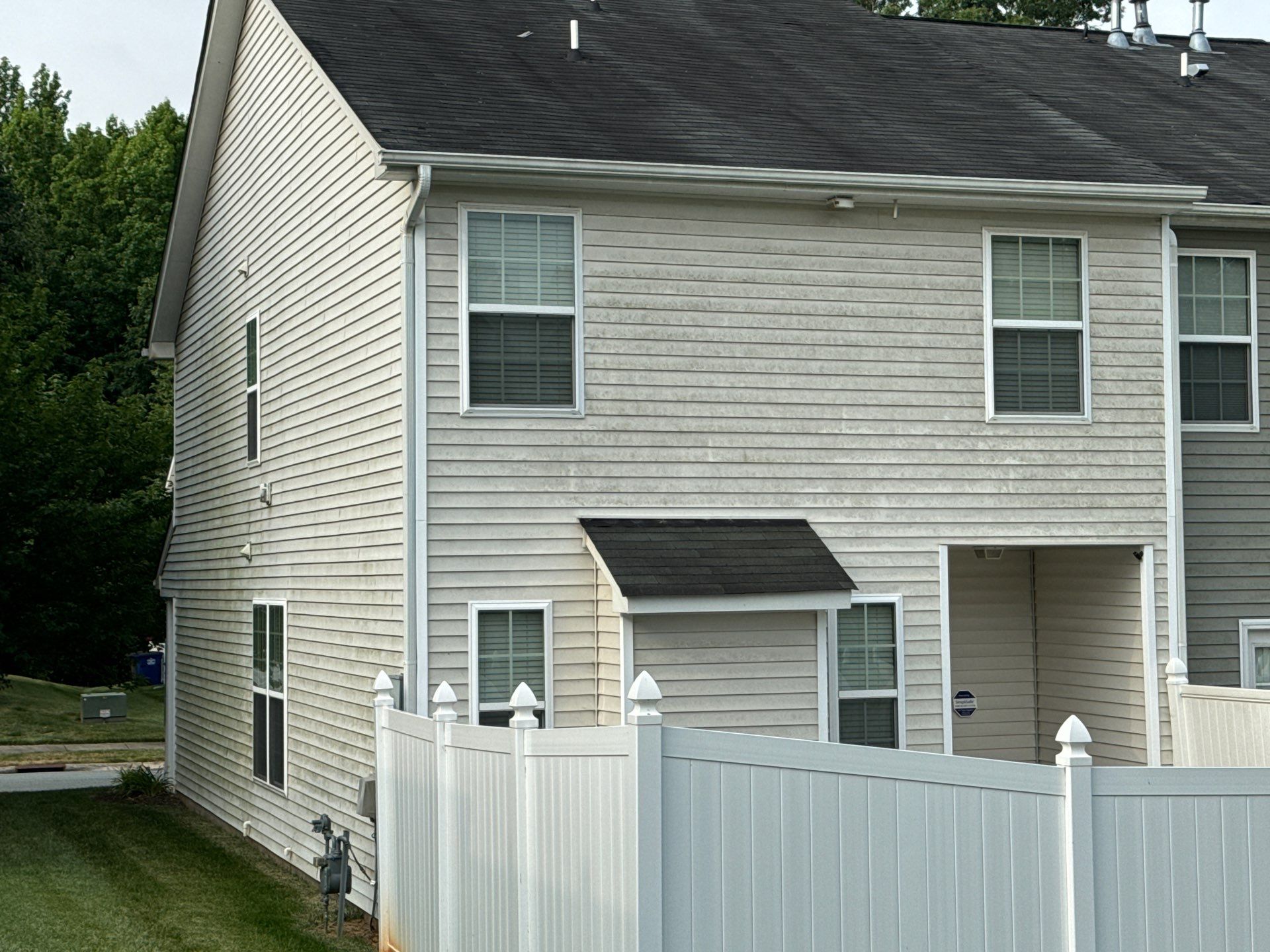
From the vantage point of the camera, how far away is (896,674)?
1184cm

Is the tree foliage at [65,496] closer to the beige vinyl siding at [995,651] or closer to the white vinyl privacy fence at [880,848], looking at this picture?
the beige vinyl siding at [995,651]

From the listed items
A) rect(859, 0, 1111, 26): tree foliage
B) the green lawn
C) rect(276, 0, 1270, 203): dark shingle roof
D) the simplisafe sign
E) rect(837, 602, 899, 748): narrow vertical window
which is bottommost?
the green lawn

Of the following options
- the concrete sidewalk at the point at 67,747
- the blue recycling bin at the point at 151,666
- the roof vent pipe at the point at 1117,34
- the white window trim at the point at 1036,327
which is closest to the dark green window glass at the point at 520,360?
the white window trim at the point at 1036,327

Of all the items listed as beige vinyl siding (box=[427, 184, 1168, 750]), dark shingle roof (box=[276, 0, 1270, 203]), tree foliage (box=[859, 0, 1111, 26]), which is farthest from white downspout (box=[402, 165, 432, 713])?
tree foliage (box=[859, 0, 1111, 26])

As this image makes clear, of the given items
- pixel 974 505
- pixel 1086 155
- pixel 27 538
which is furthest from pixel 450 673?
pixel 27 538

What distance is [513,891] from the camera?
24.4 feet

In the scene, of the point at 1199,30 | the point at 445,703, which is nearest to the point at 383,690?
the point at 445,703

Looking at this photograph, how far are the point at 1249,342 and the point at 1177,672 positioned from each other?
319cm

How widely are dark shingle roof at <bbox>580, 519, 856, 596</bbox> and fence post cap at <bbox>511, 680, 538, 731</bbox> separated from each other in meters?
2.83

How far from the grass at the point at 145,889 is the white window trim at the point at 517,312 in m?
3.77

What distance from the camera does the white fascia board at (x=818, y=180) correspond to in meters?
10.5

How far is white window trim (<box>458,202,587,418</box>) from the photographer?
35.7 feet

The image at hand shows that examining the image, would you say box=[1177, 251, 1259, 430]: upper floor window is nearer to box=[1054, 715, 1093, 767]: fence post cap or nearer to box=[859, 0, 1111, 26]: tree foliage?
box=[1054, 715, 1093, 767]: fence post cap

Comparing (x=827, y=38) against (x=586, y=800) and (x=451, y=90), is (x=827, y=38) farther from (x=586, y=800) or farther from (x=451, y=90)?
(x=586, y=800)
